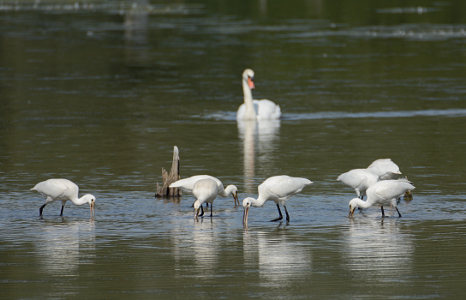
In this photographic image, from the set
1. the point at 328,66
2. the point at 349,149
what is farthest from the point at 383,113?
the point at 328,66

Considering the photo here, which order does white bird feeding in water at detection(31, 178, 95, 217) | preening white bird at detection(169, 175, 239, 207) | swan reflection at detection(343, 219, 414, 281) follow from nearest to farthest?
swan reflection at detection(343, 219, 414, 281)
white bird feeding in water at detection(31, 178, 95, 217)
preening white bird at detection(169, 175, 239, 207)

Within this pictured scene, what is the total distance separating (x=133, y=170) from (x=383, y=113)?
10494mm

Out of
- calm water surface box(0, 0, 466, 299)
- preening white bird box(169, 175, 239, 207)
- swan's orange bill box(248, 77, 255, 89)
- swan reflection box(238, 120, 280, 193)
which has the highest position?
swan's orange bill box(248, 77, 255, 89)

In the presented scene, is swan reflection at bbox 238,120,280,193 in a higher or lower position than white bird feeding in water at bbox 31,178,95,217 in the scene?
lower

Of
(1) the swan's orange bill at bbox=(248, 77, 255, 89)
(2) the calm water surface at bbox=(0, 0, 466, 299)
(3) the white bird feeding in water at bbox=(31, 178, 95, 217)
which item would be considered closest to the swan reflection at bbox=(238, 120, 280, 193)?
(2) the calm water surface at bbox=(0, 0, 466, 299)

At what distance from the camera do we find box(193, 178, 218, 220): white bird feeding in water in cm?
1670

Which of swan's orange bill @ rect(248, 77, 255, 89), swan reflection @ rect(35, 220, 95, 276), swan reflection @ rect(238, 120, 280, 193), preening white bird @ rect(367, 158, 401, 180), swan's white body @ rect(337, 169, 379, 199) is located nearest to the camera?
swan reflection @ rect(35, 220, 95, 276)

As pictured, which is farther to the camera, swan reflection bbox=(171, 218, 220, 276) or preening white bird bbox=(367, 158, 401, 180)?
preening white bird bbox=(367, 158, 401, 180)

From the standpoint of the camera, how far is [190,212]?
701 inches

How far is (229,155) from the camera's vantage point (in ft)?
79.2

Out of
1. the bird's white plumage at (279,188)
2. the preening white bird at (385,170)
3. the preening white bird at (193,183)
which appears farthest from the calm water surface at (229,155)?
the preening white bird at (385,170)

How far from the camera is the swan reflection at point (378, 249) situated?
13.3 metres

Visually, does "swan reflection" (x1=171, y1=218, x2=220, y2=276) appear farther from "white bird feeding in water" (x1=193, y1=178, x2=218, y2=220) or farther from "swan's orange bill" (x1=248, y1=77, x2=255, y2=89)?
"swan's orange bill" (x1=248, y1=77, x2=255, y2=89)

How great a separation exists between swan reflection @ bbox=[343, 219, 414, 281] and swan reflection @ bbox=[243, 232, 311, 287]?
0.59 metres
